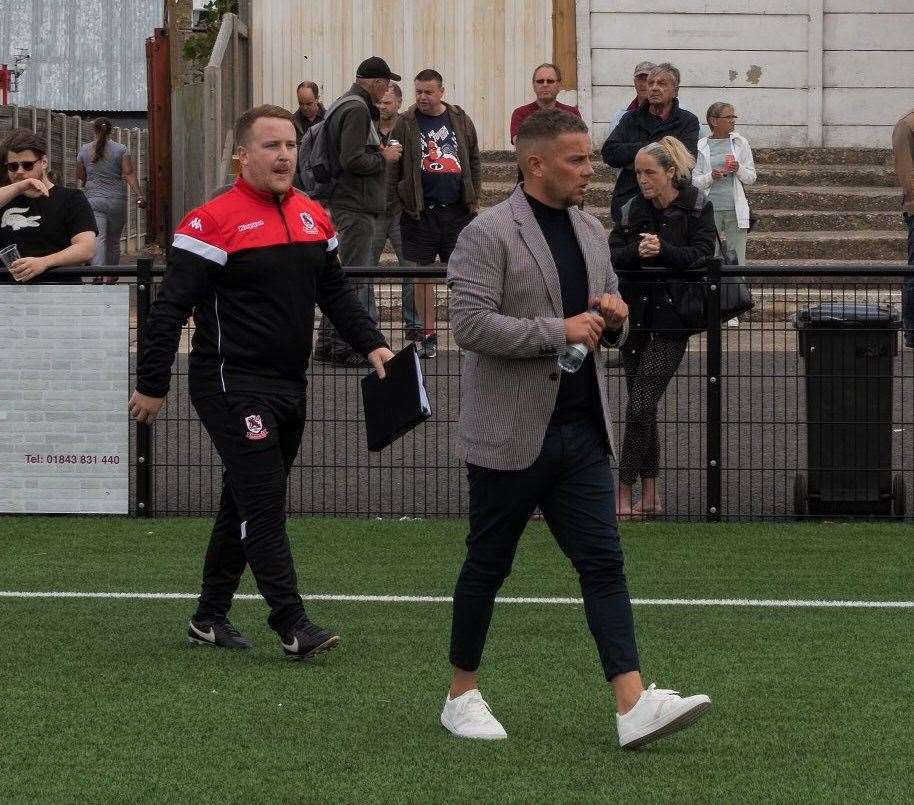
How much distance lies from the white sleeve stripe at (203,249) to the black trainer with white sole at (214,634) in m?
1.35

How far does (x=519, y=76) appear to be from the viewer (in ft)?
66.6

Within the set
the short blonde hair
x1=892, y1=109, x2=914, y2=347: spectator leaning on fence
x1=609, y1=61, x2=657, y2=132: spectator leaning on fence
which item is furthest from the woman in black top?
x1=609, y1=61, x2=657, y2=132: spectator leaning on fence

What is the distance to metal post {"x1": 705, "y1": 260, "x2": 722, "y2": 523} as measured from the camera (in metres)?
8.91

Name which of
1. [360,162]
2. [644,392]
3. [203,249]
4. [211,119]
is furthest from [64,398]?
[211,119]

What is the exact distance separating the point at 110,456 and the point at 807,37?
13.1 metres

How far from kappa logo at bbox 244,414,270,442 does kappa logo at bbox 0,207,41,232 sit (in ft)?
11.8

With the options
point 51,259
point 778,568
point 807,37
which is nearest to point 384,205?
point 51,259

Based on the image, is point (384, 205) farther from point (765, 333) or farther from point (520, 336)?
point (520, 336)

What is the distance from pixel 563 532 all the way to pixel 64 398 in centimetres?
449

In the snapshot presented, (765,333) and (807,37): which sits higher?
(807,37)

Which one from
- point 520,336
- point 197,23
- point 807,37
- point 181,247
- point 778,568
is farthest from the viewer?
point 197,23

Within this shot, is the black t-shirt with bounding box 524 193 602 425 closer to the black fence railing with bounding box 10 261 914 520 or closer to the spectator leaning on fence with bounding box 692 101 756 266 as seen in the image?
the black fence railing with bounding box 10 261 914 520

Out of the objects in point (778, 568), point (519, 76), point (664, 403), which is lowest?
point (778, 568)

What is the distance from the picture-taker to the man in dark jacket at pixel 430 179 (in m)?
13.9
